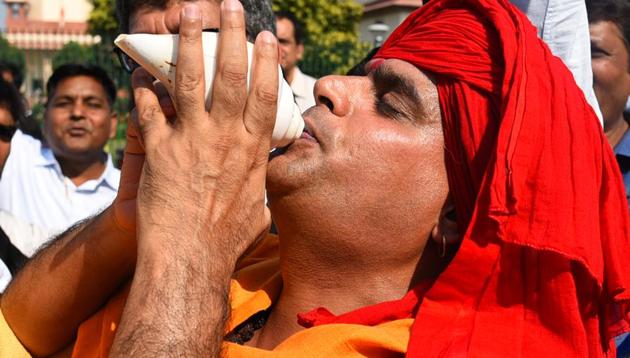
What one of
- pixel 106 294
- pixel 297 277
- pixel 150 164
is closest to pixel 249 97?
pixel 150 164

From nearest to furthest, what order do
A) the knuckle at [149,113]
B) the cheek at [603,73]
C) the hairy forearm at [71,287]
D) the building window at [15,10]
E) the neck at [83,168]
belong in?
the knuckle at [149,113]
the hairy forearm at [71,287]
the cheek at [603,73]
the neck at [83,168]
the building window at [15,10]

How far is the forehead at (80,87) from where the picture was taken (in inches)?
266

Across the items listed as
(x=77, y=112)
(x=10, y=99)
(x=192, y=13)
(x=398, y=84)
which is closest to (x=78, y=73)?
(x=77, y=112)

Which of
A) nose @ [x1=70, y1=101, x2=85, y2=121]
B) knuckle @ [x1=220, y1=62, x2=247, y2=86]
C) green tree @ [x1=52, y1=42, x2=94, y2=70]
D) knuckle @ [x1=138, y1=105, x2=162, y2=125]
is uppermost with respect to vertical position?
knuckle @ [x1=220, y1=62, x2=247, y2=86]

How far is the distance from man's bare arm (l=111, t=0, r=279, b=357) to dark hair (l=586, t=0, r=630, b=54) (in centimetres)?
268

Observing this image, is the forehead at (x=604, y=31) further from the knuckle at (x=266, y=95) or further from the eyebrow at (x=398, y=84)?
the knuckle at (x=266, y=95)

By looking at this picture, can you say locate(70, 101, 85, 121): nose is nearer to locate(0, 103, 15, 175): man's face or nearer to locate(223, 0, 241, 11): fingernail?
locate(0, 103, 15, 175): man's face

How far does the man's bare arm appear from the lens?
1.86 meters

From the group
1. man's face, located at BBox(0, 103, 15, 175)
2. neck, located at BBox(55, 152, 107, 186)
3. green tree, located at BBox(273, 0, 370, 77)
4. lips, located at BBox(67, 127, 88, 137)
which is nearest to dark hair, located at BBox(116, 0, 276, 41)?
man's face, located at BBox(0, 103, 15, 175)

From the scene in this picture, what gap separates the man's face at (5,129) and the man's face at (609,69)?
3819 millimetres

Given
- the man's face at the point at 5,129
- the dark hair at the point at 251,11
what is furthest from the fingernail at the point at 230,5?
the man's face at the point at 5,129

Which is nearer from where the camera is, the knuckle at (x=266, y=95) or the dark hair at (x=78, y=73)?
the knuckle at (x=266, y=95)

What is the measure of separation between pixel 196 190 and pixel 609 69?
2.80 meters

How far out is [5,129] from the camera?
242 inches
